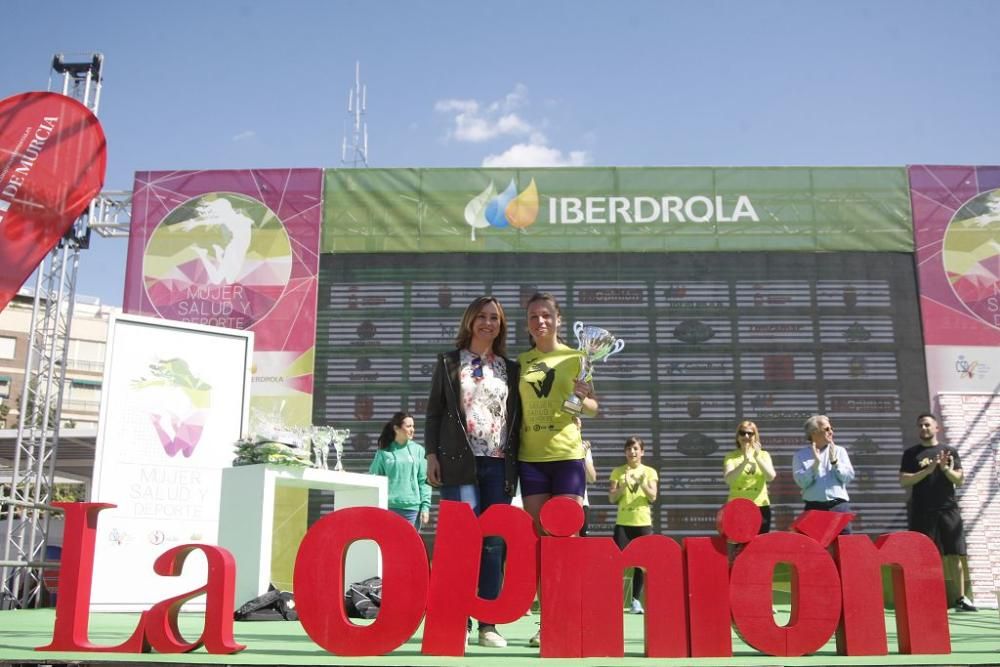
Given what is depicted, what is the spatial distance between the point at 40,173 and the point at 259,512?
4.41 m

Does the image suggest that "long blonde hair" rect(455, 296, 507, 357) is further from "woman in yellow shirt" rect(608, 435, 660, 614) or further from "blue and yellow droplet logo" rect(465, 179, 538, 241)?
"blue and yellow droplet logo" rect(465, 179, 538, 241)

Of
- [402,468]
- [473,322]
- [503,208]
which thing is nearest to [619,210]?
[503,208]

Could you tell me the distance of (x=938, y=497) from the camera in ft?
21.9

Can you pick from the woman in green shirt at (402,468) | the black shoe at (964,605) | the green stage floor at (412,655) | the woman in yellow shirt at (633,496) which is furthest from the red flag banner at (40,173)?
the black shoe at (964,605)

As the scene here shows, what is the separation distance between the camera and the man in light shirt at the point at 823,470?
5.62m

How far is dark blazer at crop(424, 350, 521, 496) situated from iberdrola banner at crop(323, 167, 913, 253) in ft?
18.4

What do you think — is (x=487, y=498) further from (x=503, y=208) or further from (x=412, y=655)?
(x=503, y=208)

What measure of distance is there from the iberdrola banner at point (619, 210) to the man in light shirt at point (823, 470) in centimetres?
366

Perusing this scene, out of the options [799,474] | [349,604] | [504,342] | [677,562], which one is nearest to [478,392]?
[504,342]

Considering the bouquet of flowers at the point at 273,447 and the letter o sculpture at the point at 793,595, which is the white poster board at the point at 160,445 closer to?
the bouquet of flowers at the point at 273,447

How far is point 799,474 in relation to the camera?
5.71 meters

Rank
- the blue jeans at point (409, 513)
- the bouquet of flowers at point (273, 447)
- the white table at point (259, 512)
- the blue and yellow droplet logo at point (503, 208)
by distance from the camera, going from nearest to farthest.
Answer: the white table at point (259, 512) < the bouquet of flowers at point (273, 447) < the blue jeans at point (409, 513) < the blue and yellow droplet logo at point (503, 208)

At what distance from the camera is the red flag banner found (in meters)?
7.96

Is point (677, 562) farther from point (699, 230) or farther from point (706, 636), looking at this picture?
point (699, 230)
